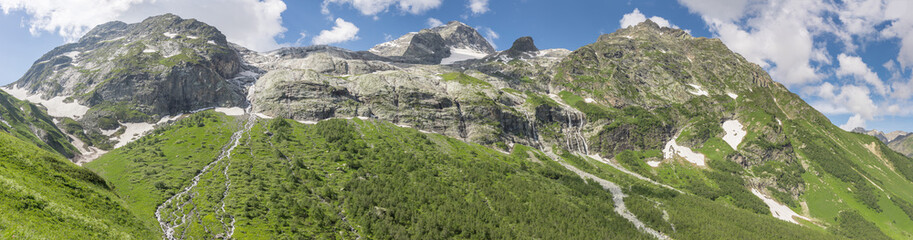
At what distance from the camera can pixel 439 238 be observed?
10225 centimetres

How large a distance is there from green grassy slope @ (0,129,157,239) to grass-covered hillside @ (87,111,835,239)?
18265 mm

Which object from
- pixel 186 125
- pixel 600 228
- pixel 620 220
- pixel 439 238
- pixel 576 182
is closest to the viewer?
pixel 439 238

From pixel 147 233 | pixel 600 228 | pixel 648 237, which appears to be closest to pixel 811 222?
pixel 648 237

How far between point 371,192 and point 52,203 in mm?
81271

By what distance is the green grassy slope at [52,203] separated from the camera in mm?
35375

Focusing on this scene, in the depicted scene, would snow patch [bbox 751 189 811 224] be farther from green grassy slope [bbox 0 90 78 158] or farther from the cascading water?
green grassy slope [bbox 0 90 78 158]

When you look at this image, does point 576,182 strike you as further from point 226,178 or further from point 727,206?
point 226,178

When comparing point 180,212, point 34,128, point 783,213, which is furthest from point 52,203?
point 783,213

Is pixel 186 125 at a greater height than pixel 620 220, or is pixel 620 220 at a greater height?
pixel 186 125

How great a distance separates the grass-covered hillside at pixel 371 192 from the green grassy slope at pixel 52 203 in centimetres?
1826

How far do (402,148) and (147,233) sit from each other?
11657 centimetres

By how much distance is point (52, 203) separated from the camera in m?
42.8

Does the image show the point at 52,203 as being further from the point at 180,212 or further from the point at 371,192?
the point at 371,192

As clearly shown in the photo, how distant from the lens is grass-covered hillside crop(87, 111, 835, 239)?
9419 centimetres
